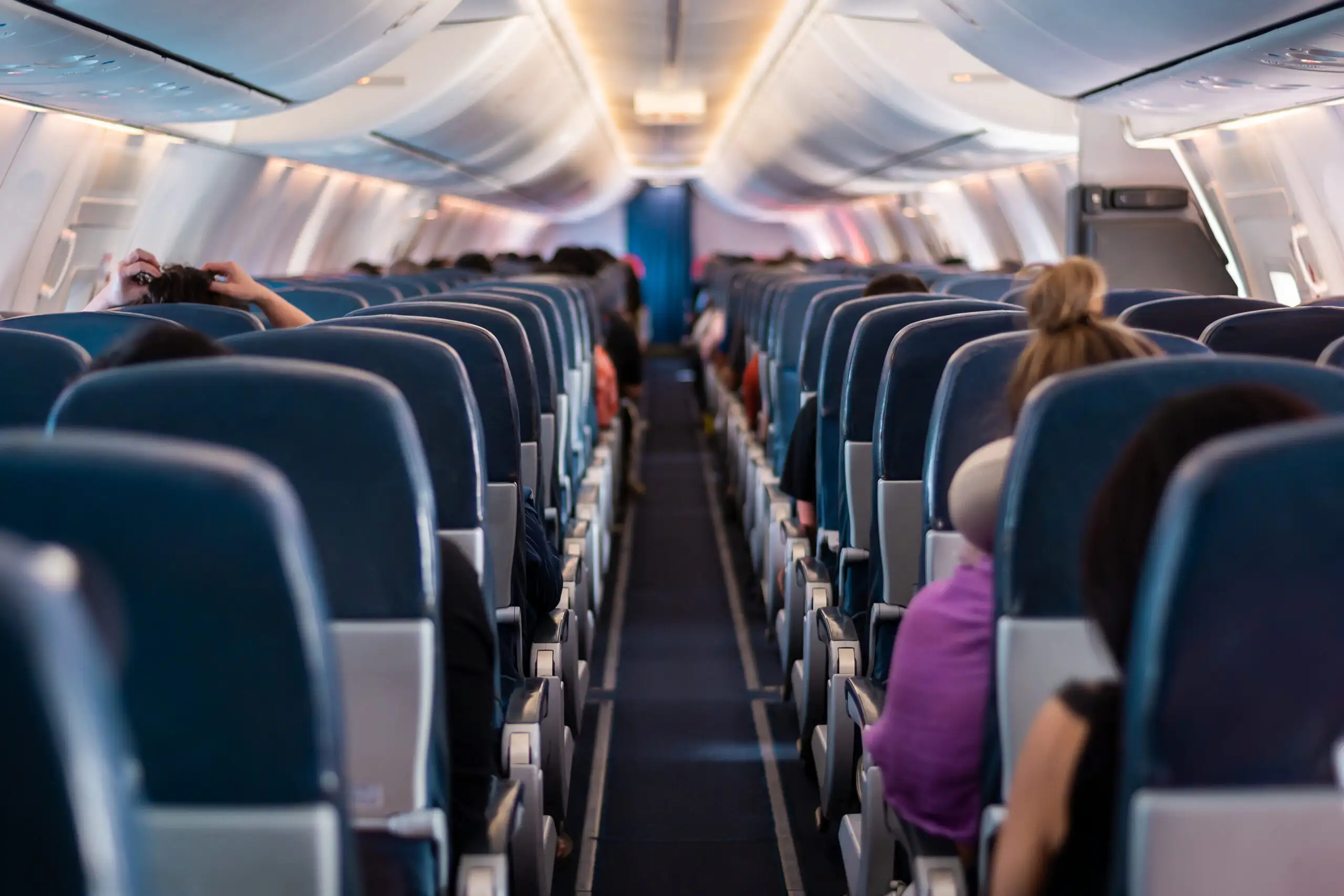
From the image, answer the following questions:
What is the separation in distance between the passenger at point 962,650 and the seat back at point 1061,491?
215mm

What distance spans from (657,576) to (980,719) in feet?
17.0

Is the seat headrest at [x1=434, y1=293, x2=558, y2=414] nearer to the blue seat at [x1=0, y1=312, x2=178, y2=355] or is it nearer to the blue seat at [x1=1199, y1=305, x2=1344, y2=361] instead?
the blue seat at [x1=0, y1=312, x2=178, y2=355]

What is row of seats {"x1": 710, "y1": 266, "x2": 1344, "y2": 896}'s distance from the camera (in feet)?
4.46

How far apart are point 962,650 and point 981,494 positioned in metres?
0.29

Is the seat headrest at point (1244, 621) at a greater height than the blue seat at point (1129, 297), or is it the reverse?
the blue seat at point (1129, 297)

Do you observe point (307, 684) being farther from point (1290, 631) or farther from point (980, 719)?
point (980, 719)

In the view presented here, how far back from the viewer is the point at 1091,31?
5535 millimetres

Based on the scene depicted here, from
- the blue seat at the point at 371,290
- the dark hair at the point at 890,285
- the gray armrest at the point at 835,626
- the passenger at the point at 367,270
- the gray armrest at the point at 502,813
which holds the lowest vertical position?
the gray armrest at the point at 502,813

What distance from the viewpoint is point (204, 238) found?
11.7 metres

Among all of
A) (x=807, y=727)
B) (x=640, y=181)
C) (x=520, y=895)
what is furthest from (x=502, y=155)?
(x=640, y=181)

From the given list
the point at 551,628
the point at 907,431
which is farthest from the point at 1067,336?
the point at 551,628

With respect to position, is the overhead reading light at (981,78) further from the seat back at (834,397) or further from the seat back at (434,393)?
the seat back at (434,393)

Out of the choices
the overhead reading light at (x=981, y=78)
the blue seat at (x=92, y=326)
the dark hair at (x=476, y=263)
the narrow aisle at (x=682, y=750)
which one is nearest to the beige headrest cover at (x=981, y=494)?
the narrow aisle at (x=682, y=750)

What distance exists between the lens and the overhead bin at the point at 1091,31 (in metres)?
4.49
